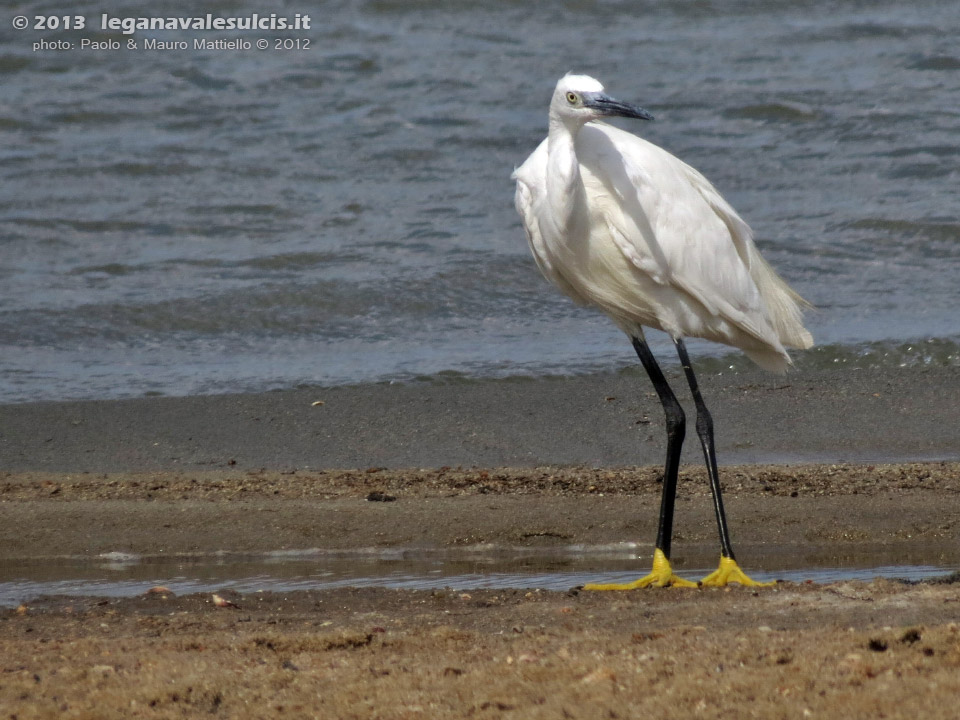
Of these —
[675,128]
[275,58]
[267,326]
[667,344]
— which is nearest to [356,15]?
[275,58]

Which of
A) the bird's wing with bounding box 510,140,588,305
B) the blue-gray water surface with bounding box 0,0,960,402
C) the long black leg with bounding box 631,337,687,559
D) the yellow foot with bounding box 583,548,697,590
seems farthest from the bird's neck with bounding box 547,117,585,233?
the blue-gray water surface with bounding box 0,0,960,402

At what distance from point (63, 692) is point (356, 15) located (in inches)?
649

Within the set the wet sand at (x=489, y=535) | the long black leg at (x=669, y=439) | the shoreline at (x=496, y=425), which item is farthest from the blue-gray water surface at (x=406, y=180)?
the long black leg at (x=669, y=439)

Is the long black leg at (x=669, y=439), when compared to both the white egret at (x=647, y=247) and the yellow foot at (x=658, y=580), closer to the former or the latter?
the white egret at (x=647, y=247)

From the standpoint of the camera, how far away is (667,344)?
8.98 meters

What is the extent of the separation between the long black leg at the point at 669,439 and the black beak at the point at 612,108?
3.37 ft

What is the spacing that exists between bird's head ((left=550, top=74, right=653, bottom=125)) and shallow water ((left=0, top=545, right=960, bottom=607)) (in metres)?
1.69

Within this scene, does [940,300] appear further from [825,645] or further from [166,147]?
[166,147]

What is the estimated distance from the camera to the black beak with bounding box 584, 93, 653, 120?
4.55 meters

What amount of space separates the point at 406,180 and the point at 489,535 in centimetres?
852

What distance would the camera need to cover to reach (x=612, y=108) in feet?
15.0

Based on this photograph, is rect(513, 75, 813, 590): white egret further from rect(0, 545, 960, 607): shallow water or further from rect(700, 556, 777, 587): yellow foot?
rect(0, 545, 960, 607): shallow water

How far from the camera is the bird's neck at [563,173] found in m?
4.76

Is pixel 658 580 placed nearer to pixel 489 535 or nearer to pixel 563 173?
pixel 489 535
